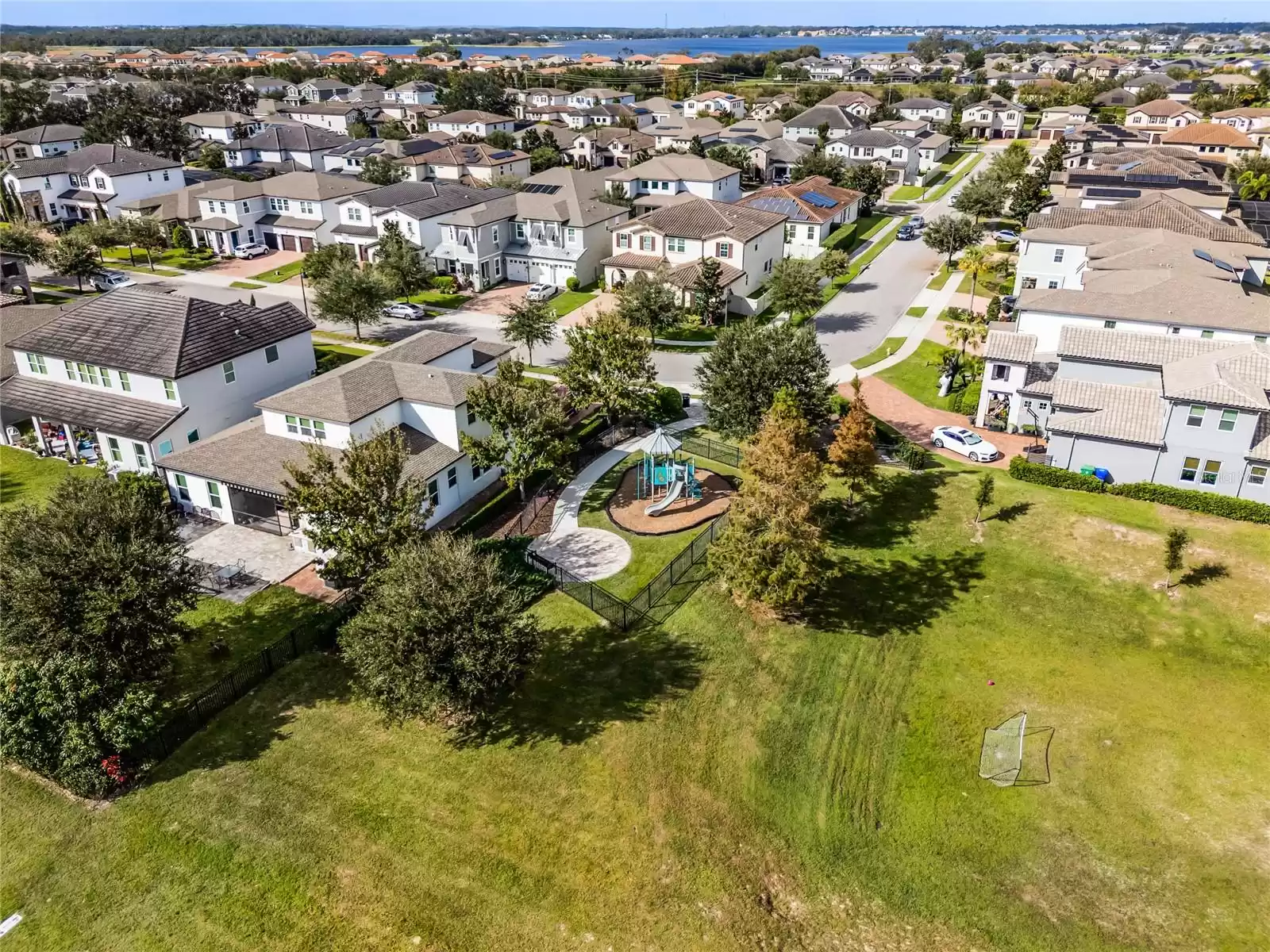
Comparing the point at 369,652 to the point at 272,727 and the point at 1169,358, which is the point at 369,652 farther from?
the point at 1169,358

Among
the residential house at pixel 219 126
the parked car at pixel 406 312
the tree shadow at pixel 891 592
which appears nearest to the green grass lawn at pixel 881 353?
Answer: the tree shadow at pixel 891 592

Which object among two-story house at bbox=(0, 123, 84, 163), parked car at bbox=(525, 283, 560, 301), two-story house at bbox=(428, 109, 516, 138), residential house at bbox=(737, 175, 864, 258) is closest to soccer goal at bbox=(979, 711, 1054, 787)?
parked car at bbox=(525, 283, 560, 301)

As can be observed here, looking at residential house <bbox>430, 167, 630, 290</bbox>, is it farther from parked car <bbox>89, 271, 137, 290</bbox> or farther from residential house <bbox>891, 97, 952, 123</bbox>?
residential house <bbox>891, 97, 952, 123</bbox>

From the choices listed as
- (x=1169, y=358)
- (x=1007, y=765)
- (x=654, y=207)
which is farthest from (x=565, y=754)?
(x=654, y=207)

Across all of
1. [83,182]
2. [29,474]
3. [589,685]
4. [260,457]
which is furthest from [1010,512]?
[83,182]

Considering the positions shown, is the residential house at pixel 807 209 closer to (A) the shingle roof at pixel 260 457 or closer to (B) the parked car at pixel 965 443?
(B) the parked car at pixel 965 443
